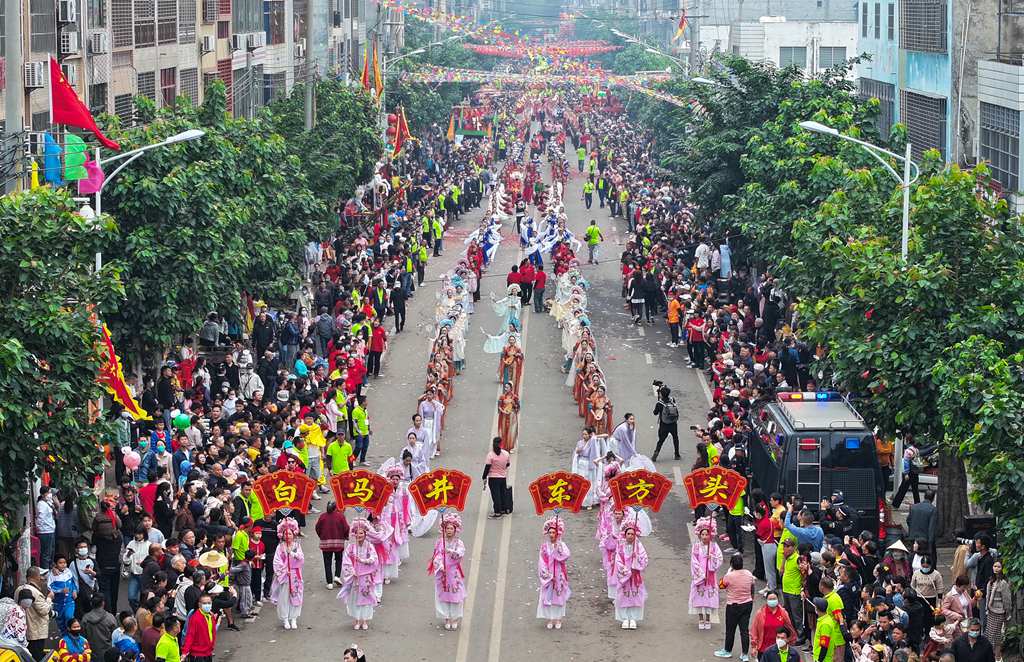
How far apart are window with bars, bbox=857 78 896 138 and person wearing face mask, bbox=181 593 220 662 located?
36.9 meters

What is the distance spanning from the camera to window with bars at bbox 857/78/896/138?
55.3 m

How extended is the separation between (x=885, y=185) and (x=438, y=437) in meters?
10.0

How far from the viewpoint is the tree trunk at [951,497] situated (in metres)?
26.2

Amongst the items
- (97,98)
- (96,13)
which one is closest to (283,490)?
(97,98)

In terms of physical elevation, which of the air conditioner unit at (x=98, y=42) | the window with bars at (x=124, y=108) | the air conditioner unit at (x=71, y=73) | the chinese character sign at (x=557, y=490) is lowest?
the chinese character sign at (x=557, y=490)

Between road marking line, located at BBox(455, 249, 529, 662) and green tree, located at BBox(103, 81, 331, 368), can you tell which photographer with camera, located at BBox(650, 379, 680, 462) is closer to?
road marking line, located at BBox(455, 249, 529, 662)

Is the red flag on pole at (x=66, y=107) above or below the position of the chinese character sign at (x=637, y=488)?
above

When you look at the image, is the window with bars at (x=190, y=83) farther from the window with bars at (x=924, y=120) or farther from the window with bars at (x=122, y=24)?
the window with bars at (x=924, y=120)

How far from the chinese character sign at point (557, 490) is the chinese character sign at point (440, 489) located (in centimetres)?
89

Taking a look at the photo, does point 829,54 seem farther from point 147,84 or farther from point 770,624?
point 770,624

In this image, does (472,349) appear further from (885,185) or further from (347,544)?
(347,544)

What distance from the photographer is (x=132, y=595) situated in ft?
73.4

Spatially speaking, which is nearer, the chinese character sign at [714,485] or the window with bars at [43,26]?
the chinese character sign at [714,485]

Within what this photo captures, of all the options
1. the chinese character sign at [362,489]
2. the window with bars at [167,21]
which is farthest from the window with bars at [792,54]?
the chinese character sign at [362,489]
